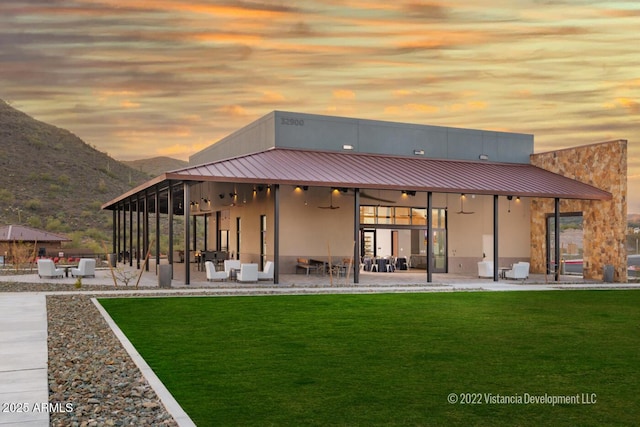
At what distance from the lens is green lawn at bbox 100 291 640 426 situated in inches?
239

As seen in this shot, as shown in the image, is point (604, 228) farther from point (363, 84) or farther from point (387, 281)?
point (363, 84)

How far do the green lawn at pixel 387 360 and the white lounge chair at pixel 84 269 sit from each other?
339 inches

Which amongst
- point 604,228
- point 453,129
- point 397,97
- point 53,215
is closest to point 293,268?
point 453,129

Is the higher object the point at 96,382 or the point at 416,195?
the point at 416,195

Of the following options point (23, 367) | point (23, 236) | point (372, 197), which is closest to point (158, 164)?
point (23, 236)

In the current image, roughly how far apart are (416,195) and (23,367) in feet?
71.9

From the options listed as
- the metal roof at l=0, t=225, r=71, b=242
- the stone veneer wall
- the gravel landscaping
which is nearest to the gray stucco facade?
the stone veneer wall

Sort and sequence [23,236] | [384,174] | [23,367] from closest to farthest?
→ [23,367] → [384,174] → [23,236]

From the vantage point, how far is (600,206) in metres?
26.3

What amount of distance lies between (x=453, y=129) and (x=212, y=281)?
14.1 metres

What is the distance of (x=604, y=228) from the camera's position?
1029 inches

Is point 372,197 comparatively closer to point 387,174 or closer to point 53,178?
point 387,174

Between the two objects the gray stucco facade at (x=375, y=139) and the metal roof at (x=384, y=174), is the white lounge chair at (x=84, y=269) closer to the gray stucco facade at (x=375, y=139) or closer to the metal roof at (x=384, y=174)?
the metal roof at (x=384, y=174)

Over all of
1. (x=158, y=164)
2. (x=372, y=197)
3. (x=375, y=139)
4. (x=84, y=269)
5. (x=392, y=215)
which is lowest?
(x=84, y=269)
